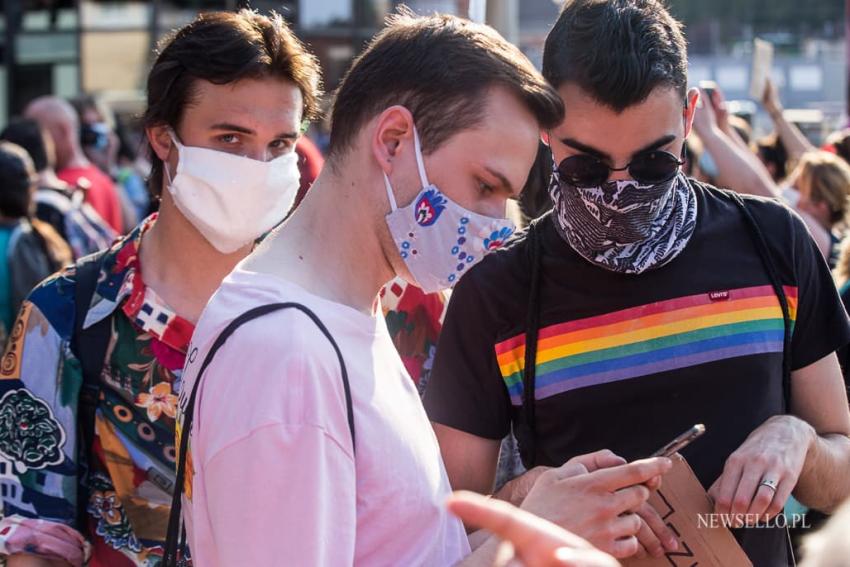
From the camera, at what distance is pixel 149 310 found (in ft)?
8.54

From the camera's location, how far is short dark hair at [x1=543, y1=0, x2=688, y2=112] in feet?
7.52

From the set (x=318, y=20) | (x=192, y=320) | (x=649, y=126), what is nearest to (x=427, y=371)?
(x=192, y=320)

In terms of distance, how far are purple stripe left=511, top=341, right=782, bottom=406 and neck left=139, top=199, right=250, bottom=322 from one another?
2.77 feet

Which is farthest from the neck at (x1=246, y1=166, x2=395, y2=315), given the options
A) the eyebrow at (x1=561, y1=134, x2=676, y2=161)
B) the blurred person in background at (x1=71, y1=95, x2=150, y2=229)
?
the blurred person in background at (x1=71, y1=95, x2=150, y2=229)

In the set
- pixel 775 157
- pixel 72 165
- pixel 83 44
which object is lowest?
pixel 83 44

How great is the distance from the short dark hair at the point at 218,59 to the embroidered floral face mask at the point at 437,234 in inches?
41.2

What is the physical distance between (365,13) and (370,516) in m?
17.2

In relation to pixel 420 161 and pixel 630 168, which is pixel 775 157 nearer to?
pixel 630 168

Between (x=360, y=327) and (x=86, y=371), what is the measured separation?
105 cm

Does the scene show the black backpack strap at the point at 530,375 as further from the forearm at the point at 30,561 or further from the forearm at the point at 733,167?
the forearm at the point at 733,167

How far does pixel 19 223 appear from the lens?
525 cm

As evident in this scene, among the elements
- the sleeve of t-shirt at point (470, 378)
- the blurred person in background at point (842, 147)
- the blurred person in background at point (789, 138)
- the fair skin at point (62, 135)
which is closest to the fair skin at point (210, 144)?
the sleeve of t-shirt at point (470, 378)

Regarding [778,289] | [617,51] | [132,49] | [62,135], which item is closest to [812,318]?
[778,289]

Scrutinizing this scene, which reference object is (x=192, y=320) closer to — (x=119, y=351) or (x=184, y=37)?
(x=119, y=351)
